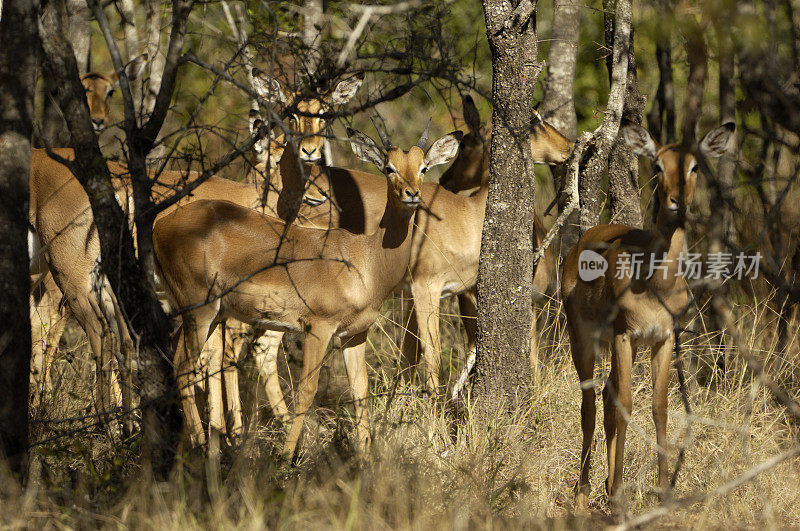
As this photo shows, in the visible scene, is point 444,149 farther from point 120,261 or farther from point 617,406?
point 120,261

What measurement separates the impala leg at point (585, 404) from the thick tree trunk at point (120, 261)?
2.09 m

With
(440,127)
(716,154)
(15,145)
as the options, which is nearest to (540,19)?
(440,127)

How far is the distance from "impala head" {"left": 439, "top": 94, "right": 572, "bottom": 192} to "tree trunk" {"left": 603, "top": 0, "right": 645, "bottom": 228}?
530 mm

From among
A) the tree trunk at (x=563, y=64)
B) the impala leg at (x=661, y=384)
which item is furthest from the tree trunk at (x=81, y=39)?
the impala leg at (x=661, y=384)

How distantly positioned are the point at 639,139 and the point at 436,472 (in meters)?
2.07

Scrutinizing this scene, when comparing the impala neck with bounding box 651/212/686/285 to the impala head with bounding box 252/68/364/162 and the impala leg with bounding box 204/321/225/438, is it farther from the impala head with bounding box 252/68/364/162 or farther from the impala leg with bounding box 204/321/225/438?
the impala leg with bounding box 204/321/225/438

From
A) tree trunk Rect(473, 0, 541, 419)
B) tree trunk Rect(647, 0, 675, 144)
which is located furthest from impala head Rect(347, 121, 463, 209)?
tree trunk Rect(647, 0, 675, 144)

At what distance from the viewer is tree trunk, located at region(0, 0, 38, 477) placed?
379 centimetres

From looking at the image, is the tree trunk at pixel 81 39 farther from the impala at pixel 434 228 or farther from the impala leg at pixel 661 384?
the impala leg at pixel 661 384

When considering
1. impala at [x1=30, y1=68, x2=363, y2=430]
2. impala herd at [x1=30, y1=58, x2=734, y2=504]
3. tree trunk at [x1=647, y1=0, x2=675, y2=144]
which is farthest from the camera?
tree trunk at [x1=647, y1=0, x2=675, y2=144]

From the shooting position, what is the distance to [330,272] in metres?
5.25

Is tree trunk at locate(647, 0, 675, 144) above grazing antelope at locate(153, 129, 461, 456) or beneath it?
above

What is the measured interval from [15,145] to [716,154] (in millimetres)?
3493

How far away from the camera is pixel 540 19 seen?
11.5 meters
